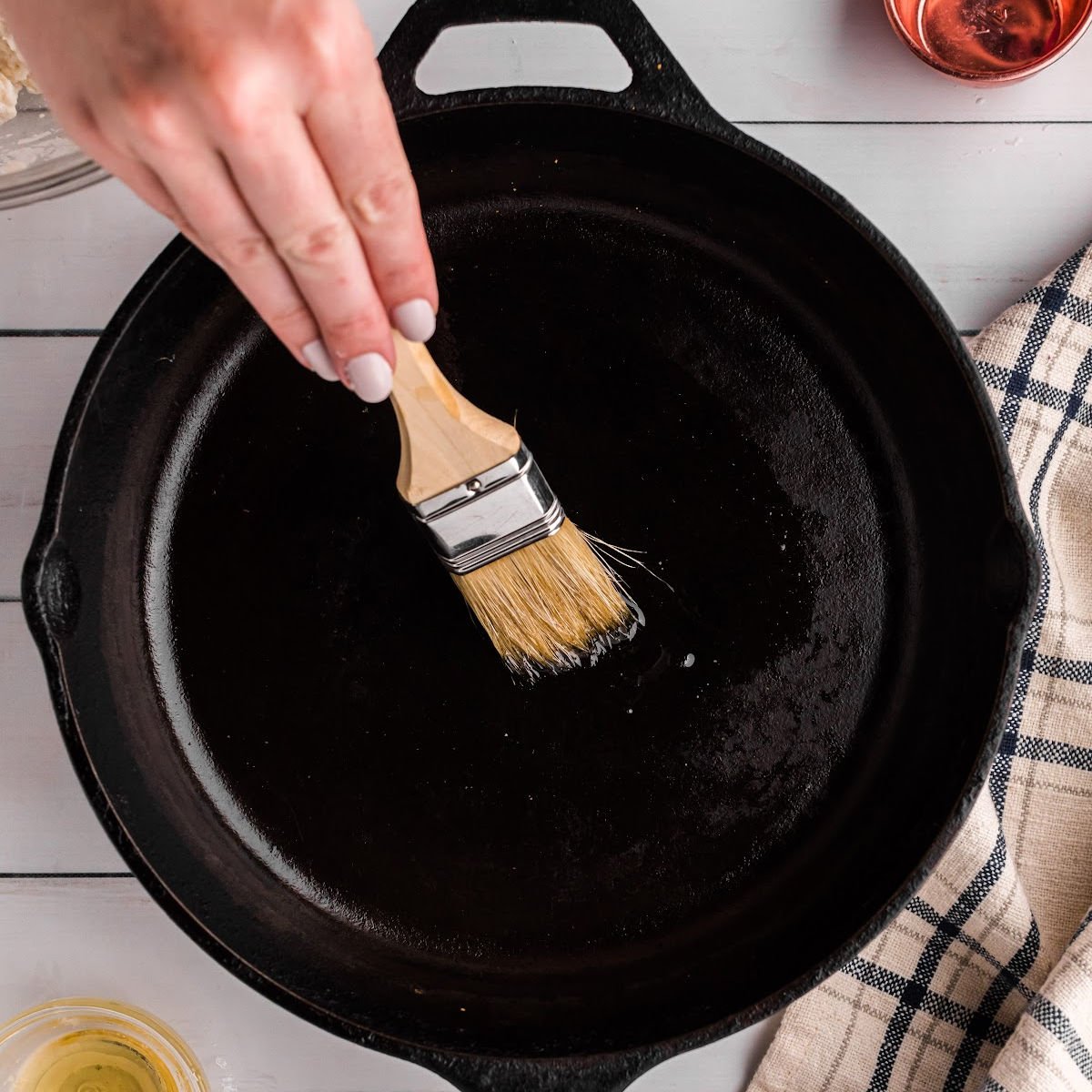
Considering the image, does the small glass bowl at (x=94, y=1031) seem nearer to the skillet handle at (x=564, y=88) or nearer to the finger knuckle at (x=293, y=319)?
the finger knuckle at (x=293, y=319)

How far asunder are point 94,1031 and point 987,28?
101 cm

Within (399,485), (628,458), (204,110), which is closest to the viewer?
(204,110)

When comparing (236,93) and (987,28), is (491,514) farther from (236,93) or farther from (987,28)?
(987,28)

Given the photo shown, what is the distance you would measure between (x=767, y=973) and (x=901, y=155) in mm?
609

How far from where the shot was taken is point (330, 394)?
2.54 ft

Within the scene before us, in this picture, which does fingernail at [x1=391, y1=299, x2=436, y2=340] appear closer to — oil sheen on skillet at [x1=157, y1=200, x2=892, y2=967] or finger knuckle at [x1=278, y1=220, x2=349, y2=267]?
finger knuckle at [x1=278, y1=220, x2=349, y2=267]

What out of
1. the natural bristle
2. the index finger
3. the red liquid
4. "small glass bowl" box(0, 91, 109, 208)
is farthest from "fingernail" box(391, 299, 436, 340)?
the red liquid

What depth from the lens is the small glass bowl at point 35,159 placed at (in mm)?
762

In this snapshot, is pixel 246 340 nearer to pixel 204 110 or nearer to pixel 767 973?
pixel 204 110

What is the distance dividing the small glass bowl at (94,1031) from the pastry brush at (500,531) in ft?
1.25

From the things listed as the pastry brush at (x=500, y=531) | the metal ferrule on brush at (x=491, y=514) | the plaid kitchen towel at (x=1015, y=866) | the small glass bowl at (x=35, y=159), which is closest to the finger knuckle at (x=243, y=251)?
the pastry brush at (x=500, y=531)

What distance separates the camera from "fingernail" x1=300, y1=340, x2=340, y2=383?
1.60ft

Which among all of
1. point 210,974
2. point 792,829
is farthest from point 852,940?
point 210,974

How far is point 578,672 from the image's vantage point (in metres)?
0.77
